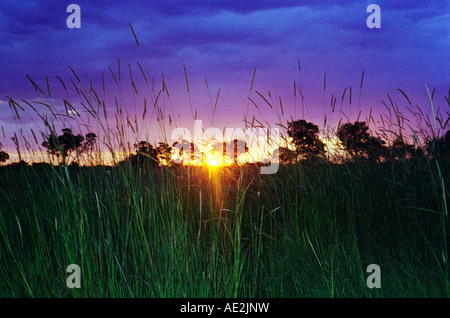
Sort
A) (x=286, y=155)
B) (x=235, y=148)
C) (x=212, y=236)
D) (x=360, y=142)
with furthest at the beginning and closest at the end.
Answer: (x=360, y=142) < (x=235, y=148) < (x=286, y=155) < (x=212, y=236)

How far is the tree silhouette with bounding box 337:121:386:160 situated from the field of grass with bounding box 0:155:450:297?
0.32 metres

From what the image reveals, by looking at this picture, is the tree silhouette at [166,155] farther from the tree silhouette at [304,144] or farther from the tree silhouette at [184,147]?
the tree silhouette at [304,144]

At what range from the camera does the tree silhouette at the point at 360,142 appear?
339 cm

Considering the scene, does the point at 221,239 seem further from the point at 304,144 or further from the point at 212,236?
the point at 304,144

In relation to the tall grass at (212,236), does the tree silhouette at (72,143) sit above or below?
above

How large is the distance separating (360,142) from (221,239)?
2.13m

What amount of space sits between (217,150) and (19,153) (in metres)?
1.44

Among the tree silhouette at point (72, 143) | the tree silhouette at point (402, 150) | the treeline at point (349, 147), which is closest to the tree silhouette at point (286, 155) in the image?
the treeline at point (349, 147)

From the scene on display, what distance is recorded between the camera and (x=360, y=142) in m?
3.70

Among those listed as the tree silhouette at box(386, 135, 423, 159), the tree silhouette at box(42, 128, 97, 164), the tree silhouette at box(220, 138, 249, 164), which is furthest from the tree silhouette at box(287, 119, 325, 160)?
the tree silhouette at box(42, 128, 97, 164)

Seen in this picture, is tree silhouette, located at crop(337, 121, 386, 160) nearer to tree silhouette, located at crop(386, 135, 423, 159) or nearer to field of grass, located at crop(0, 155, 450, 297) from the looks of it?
tree silhouette, located at crop(386, 135, 423, 159)

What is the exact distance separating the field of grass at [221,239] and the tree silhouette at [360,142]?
1.05 feet

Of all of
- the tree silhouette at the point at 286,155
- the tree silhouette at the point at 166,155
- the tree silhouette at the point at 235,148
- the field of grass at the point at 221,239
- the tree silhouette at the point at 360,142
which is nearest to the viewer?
the field of grass at the point at 221,239

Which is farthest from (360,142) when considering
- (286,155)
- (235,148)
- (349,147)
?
(235,148)
